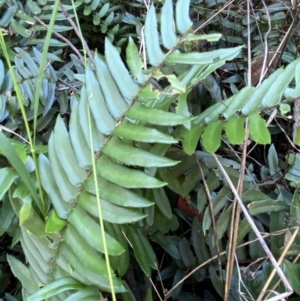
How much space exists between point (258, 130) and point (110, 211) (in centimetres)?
21

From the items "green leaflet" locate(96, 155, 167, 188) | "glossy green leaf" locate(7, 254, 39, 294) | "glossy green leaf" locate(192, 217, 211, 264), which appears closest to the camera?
"green leaflet" locate(96, 155, 167, 188)

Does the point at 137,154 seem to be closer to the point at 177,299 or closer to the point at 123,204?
the point at 123,204

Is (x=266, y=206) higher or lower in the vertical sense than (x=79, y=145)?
lower

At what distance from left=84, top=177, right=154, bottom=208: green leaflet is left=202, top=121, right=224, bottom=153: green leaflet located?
0.11 m

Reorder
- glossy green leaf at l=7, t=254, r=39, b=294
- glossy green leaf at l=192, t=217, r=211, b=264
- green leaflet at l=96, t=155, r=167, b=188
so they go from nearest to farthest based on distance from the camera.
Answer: green leaflet at l=96, t=155, r=167, b=188, glossy green leaf at l=7, t=254, r=39, b=294, glossy green leaf at l=192, t=217, r=211, b=264

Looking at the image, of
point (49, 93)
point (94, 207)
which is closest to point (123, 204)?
point (94, 207)

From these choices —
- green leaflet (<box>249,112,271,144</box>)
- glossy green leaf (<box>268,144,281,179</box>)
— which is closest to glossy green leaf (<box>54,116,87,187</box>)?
green leaflet (<box>249,112,271,144</box>)

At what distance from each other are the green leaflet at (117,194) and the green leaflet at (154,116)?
92mm

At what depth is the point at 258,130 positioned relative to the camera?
0.54 m

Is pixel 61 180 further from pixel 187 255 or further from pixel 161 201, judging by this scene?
pixel 187 255

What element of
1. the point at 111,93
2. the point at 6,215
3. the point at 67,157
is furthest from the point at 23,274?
the point at 111,93

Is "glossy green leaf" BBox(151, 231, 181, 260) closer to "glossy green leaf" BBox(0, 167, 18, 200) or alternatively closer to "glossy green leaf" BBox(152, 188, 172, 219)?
"glossy green leaf" BBox(152, 188, 172, 219)

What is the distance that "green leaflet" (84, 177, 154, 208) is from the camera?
20.7 inches

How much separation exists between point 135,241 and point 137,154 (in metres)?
0.20
